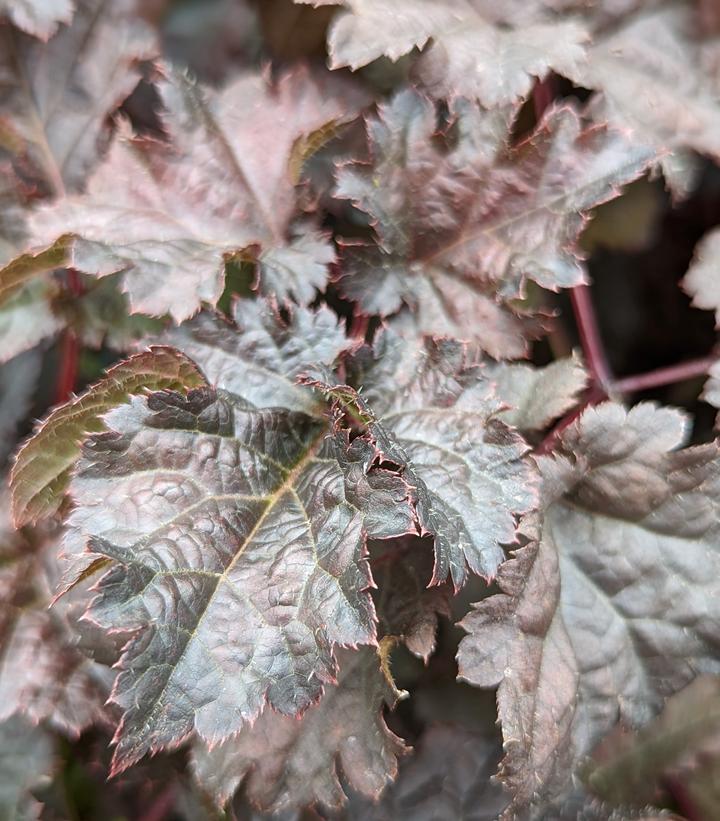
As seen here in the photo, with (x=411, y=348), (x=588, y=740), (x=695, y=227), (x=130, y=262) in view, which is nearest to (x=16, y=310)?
(x=130, y=262)

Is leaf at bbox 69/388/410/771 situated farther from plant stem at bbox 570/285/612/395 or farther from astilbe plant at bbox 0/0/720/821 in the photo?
plant stem at bbox 570/285/612/395

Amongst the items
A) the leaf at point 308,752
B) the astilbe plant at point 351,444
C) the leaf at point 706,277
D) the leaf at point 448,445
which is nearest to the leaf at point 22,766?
the astilbe plant at point 351,444

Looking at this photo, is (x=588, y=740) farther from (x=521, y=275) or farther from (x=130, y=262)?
(x=130, y=262)

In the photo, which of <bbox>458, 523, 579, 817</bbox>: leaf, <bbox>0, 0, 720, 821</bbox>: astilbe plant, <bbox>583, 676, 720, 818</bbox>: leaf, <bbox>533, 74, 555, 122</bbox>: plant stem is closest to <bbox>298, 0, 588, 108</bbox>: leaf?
<bbox>0, 0, 720, 821</bbox>: astilbe plant

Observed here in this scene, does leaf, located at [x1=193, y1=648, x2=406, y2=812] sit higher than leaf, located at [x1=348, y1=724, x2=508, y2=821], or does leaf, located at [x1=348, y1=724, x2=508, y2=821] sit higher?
leaf, located at [x1=193, y1=648, x2=406, y2=812]

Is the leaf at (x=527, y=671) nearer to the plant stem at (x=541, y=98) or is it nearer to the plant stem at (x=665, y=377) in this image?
the plant stem at (x=665, y=377)

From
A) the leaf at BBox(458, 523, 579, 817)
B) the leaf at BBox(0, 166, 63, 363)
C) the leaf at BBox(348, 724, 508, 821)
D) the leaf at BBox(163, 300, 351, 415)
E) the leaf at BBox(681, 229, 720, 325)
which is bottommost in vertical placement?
the leaf at BBox(348, 724, 508, 821)

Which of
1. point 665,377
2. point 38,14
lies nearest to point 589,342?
point 665,377
